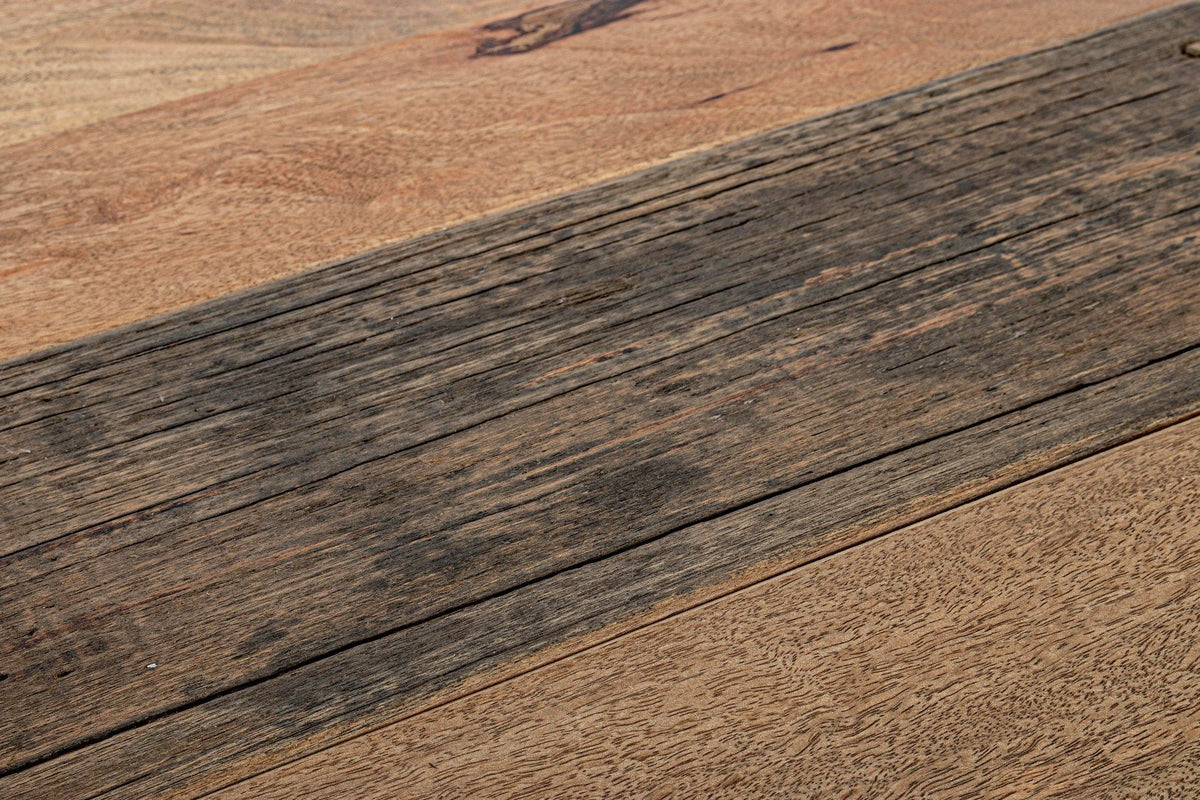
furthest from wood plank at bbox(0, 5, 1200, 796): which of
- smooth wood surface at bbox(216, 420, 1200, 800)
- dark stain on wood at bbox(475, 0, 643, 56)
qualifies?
dark stain on wood at bbox(475, 0, 643, 56)

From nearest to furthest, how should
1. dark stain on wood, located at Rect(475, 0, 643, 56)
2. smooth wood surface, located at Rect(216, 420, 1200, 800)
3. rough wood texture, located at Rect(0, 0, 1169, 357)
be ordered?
1. smooth wood surface, located at Rect(216, 420, 1200, 800)
2. rough wood texture, located at Rect(0, 0, 1169, 357)
3. dark stain on wood, located at Rect(475, 0, 643, 56)

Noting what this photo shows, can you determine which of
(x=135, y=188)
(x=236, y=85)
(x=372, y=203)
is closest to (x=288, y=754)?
(x=372, y=203)

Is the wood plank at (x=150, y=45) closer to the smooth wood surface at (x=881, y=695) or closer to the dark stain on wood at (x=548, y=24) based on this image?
the dark stain on wood at (x=548, y=24)

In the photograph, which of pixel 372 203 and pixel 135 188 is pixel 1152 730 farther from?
pixel 135 188

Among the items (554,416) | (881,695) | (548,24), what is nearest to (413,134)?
(548,24)

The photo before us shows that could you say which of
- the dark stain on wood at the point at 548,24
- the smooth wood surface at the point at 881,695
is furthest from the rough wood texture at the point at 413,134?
the smooth wood surface at the point at 881,695

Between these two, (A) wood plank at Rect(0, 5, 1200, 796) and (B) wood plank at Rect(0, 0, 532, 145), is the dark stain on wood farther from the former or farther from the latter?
(A) wood plank at Rect(0, 5, 1200, 796)
